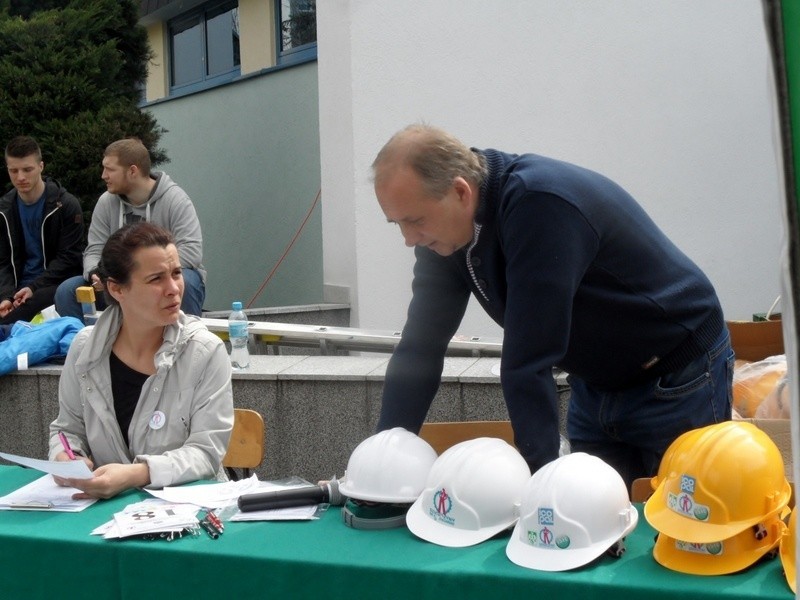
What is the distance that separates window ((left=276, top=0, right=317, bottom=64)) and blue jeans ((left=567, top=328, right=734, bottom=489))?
713 centimetres

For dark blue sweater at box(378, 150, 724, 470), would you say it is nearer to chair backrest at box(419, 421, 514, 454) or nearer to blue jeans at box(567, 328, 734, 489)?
blue jeans at box(567, 328, 734, 489)

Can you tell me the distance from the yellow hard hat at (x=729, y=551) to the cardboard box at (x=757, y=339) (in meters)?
2.74

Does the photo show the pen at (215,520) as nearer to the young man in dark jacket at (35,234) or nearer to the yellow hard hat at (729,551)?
the yellow hard hat at (729,551)

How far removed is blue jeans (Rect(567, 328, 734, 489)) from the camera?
2377 millimetres

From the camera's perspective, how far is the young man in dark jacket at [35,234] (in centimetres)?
633

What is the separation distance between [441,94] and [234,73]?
466 cm

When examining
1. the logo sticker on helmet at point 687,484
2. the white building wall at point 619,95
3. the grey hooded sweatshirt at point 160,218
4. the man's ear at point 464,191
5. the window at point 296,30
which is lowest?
the logo sticker on helmet at point 687,484

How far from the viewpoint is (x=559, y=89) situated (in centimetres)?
664

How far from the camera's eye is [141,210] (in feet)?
18.8

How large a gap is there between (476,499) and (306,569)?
14.7 inches

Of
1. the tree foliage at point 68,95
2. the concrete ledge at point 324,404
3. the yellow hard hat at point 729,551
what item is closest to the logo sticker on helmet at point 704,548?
the yellow hard hat at point 729,551

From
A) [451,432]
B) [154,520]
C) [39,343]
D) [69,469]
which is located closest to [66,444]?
[69,469]

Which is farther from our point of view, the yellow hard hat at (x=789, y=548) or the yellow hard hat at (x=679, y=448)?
the yellow hard hat at (x=679, y=448)

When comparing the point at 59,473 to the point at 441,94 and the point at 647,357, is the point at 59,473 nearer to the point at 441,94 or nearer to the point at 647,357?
the point at 647,357
